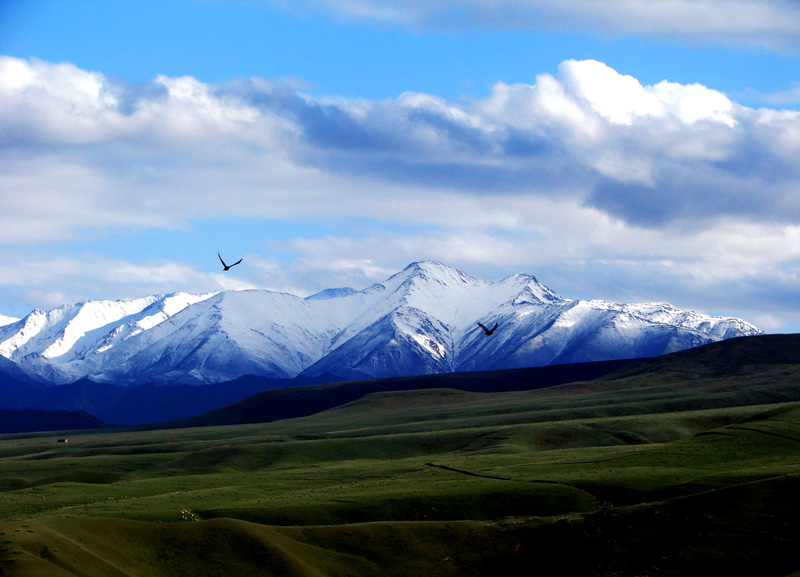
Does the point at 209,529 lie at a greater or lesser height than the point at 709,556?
greater

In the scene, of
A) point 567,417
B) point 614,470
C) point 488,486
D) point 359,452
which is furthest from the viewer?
point 567,417

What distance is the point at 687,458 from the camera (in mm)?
111688

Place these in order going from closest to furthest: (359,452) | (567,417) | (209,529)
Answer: (209,529), (359,452), (567,417)

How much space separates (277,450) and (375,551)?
296ft

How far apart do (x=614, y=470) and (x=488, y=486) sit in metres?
17.9

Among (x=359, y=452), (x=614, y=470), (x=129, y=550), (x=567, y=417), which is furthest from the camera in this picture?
(x=567, y=417)

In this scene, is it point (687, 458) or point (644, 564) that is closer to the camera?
point (644, 564)

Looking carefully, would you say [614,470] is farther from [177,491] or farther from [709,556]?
[177,491]

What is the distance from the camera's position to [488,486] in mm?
94062

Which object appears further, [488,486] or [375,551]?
[488,486]

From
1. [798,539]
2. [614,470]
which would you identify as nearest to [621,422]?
[614,470]

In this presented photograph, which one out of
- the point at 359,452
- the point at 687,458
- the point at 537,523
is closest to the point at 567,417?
the point at 359,452

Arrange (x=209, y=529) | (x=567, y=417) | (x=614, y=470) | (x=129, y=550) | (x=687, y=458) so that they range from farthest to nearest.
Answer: (x=567, y=417) < (x=687, y=458) < (x=614, y=470) < (x=209, y=529) < (x=129, y=550)

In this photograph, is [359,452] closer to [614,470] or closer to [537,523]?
[614,470]
